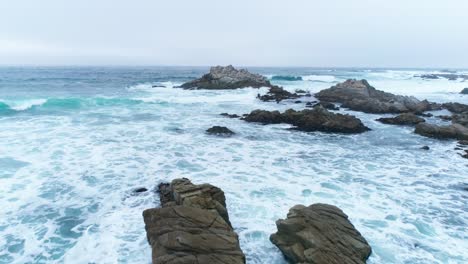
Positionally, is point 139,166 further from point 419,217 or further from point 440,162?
point 440,162

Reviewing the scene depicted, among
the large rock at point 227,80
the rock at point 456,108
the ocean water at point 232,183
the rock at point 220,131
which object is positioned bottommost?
the ocean water at point 232,183

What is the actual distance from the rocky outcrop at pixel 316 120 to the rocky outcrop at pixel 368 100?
9.16 metres

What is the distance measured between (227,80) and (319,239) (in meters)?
46.3

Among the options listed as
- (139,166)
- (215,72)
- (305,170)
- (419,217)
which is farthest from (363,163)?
(215,72)

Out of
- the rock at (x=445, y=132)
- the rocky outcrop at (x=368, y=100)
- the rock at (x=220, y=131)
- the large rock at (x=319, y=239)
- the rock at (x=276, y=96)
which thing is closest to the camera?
the large rock at (x=319, y=239)

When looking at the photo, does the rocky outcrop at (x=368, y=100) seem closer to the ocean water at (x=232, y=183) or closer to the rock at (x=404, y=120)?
the rock at (x=404, y=120)

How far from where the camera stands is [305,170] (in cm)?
1358

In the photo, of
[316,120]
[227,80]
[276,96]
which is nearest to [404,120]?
[316,120]

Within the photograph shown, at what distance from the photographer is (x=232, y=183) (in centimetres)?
1192

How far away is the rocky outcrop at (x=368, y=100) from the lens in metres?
30.3

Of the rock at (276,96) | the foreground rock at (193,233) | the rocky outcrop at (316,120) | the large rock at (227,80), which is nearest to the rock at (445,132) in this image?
the rocky outcrop at (316,120)

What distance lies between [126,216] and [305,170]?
7.08 meters

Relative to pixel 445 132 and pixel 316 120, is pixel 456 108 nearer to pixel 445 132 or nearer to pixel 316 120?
pixel 445 132

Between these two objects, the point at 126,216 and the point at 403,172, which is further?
the point at 403,172
